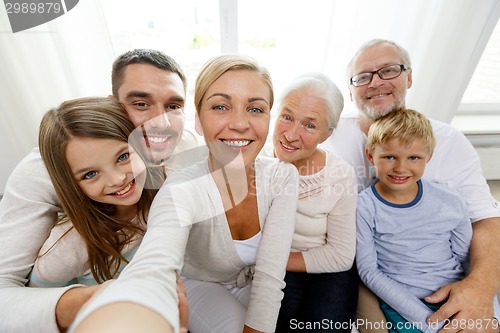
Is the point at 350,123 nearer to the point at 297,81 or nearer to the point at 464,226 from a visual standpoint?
the point at 297,81

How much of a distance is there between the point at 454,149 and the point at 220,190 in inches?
44.2

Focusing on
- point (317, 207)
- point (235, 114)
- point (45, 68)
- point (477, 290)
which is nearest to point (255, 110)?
point (235, 114)

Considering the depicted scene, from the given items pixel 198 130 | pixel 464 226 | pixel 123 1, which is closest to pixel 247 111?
pixel 198 130

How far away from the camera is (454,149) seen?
1258 millimetres

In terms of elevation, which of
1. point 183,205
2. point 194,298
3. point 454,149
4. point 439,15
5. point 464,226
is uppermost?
point 439,15

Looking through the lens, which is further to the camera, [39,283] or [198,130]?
[198,130]

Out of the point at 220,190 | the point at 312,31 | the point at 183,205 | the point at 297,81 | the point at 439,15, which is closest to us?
the point at 183,205

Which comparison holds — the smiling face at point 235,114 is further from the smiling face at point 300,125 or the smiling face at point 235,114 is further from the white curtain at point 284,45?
the white curtain at point 284,45

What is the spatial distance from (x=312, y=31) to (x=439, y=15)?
0.69m

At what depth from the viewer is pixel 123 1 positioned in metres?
1.53

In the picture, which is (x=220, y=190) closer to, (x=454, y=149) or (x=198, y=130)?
(x=198, y=130)

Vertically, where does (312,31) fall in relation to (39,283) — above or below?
above

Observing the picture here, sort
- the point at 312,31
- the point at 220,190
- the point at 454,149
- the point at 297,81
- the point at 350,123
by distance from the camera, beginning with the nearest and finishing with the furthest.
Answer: the point at 220,190 → the point at 297,81 → the point at 454,149 → the point at 350,123 → the point at 312,31

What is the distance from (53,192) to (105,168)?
207 mm
